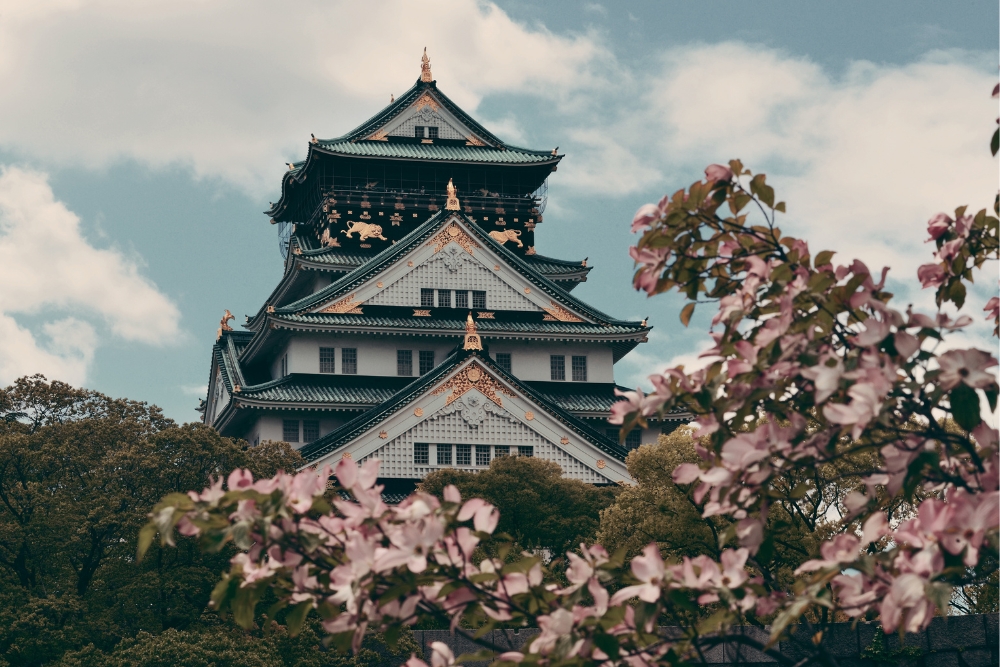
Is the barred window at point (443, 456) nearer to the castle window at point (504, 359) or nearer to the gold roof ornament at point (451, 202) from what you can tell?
the castle window at point (504, 359)

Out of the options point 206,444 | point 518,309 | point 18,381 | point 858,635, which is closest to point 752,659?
point 858,635

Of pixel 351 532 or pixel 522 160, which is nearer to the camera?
pixel 351 532

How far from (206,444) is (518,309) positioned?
24406mm

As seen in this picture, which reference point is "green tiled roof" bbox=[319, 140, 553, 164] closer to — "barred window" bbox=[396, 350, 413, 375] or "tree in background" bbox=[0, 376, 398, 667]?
"barred window" bbox=[396, 350, 413, 375]

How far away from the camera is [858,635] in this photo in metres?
22.4

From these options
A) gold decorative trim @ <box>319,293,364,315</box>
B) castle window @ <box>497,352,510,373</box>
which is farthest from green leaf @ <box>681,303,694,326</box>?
castle window @ <box>497,352,510,373</box>

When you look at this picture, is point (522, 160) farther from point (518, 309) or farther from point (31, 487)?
point (31, 487)

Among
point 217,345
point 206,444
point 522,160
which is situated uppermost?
point 522,160

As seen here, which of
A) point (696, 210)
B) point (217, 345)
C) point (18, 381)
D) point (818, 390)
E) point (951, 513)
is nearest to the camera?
point (951, 513)

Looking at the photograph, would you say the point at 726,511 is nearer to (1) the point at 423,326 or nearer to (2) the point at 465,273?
(1) the point at 423,326

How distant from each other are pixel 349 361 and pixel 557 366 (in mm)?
8606

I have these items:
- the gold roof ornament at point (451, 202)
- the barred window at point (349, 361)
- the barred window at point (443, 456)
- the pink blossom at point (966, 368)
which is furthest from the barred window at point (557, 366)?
the pink blossom at point (966, 368)

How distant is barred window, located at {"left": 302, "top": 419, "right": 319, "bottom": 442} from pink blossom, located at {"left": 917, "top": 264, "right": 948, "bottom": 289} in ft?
151

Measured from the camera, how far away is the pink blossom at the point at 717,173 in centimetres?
782
